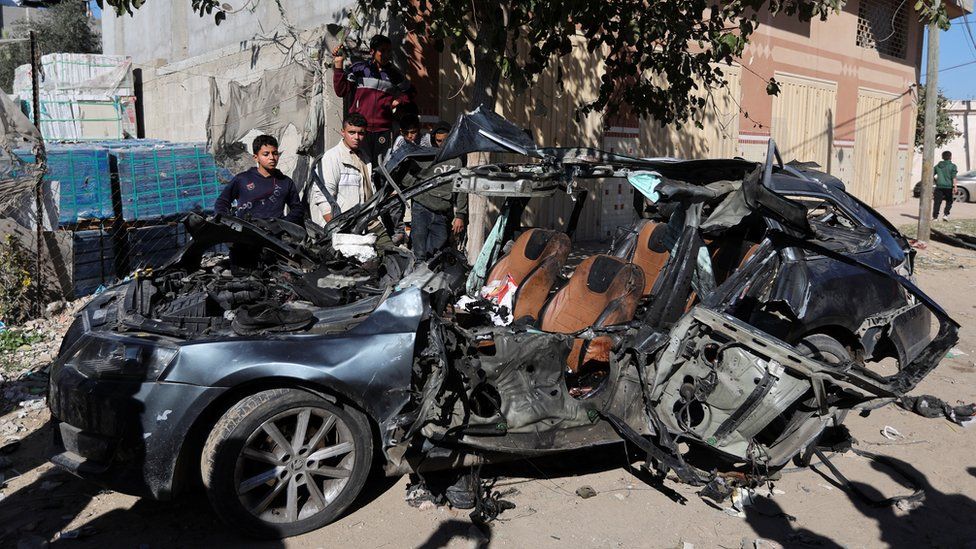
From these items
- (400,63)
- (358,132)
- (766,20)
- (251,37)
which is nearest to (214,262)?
(358,132)

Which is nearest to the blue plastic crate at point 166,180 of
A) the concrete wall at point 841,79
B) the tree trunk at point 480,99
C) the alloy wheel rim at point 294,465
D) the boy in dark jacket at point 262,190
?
the boy in dark jacket at point 262,190

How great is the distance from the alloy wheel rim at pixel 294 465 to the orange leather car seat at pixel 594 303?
1.43 m

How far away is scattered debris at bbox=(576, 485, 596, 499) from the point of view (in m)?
3.85

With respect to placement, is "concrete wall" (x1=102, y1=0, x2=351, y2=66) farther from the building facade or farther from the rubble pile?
the rubble pile

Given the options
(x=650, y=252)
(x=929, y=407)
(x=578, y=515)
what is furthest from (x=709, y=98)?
(x=578, y=515)

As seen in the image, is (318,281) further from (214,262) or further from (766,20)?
(766,20)

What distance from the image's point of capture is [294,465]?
3.33 m

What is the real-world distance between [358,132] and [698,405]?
4.26 m

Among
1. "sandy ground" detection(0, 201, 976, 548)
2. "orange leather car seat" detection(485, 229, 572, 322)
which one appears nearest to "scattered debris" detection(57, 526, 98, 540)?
"sandy ground" detection(0, 201, 976, 548)

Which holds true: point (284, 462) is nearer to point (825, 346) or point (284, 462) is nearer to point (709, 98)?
point (825, 346)

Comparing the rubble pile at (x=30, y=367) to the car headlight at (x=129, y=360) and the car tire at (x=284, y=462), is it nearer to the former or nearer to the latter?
the car headlight at (x=129, y=360)

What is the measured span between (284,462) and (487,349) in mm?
1207

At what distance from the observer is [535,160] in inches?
174

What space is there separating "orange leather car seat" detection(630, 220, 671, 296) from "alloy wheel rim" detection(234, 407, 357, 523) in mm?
2502
